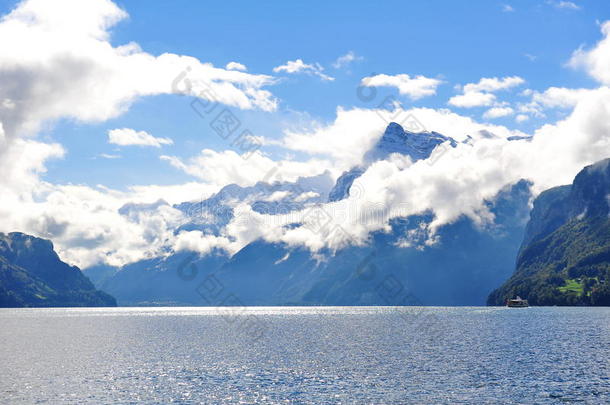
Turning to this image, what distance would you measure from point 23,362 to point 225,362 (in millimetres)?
46238

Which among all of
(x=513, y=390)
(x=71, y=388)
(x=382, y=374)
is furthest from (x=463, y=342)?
(x=71, y=388)

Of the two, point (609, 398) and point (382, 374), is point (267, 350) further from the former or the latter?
point (609, 398)

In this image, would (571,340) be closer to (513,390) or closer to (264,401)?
(513,390)

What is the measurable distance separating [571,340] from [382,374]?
74.0m

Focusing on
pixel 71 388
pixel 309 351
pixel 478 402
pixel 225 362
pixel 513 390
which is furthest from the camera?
pixel 309 351

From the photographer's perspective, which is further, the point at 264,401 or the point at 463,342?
the point at 463,342

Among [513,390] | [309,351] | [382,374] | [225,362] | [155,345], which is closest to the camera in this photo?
[513,390]

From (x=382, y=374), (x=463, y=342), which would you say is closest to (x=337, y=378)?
(x=382, y=374)

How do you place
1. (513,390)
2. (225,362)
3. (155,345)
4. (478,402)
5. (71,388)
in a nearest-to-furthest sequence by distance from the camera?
(478,402) < (513,390) < (71,388) < (225,362) < (155,345)

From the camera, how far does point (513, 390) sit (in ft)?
301

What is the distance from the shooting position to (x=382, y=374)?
110188 millimetres

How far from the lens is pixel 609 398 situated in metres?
84.1

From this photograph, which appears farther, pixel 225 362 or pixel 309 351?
pixel 309 351

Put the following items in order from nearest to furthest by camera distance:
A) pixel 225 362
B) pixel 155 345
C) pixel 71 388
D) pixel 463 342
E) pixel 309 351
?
pixel 71 388 < pixel 225 362 < pixel 309 351 < pixel 463 342 < pixel 155 345
